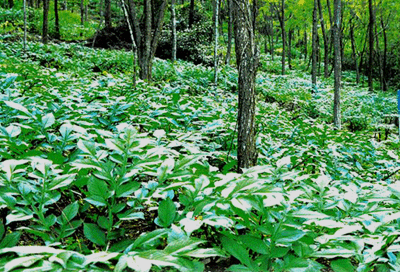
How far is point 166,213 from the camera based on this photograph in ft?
5.18

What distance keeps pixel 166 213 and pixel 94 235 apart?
344 millimetres

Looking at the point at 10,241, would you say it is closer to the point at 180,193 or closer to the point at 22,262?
the point at 22,262

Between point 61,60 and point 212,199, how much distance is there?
10562mm

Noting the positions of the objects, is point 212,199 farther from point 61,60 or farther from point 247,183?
point 61,60

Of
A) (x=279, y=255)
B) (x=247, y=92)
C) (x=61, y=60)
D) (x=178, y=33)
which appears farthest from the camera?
(x=178, y=33)

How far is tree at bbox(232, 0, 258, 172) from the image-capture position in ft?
8.52

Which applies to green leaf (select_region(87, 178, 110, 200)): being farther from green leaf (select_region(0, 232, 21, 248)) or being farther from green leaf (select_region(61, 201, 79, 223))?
green leaf (select_region(0, 232, 21, 248))

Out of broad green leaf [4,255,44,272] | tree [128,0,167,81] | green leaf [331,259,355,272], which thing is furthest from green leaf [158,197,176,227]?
tree [128,0,167,81]

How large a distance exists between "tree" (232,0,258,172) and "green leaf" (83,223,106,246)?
1.35 meters

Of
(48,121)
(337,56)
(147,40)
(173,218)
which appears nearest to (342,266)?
(173,218)

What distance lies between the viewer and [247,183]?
1518 millimetres

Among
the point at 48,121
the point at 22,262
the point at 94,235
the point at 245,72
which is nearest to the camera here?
the point at 22,262

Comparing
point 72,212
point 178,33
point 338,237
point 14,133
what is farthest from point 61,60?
point 338,237

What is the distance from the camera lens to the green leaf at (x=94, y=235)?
154 centimetres
